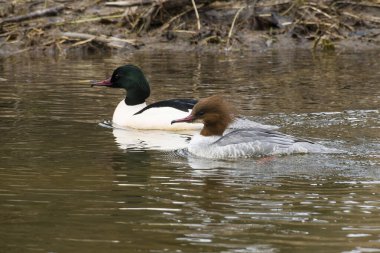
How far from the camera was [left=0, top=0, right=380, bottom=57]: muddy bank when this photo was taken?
1991 cm

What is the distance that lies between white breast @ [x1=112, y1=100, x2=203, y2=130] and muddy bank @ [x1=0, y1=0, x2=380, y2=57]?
654 cm

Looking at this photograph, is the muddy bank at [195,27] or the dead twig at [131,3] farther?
the dead twig at [131,3]

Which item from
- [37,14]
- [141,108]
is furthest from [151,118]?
[37,14]

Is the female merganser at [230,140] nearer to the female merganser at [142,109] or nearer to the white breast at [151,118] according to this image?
the female merganser at [142,109]

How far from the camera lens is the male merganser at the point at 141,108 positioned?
42.3 ft

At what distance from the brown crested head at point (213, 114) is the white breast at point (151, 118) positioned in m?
1.55

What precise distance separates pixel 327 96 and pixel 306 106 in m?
0.96

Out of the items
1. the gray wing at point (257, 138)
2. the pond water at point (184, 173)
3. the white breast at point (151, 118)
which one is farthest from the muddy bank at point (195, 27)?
the gray wing at point (257, 138)

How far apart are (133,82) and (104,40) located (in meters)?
5.98

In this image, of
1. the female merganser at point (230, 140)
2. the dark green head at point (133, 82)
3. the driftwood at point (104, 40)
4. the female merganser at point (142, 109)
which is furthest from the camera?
the driftwood at point (104, 40)

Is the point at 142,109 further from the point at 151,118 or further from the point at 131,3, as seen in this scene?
the point at 131,3

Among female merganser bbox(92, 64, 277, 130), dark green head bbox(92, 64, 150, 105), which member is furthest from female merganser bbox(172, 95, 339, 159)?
dark green head bbox(92, 64, 150, 105)

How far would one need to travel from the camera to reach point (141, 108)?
547 inches

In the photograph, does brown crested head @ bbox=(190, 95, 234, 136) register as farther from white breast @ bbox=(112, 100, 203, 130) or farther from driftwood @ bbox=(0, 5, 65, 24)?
driftwood @ bbox=(0, 5, 65, 24)
